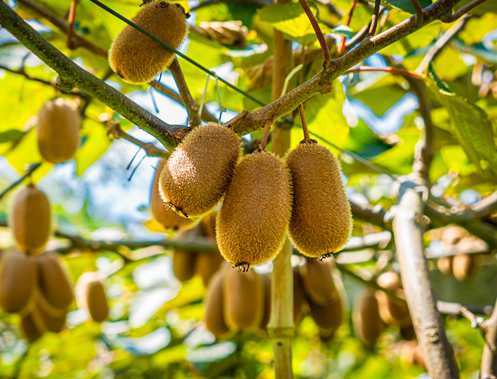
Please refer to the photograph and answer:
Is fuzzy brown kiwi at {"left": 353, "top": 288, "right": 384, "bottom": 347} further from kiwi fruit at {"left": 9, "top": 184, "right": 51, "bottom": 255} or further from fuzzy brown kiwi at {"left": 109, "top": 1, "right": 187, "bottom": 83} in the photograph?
fuzzy brown kiwi at {"left": 109, "top": 1, "right": 187, "bottom": 83}

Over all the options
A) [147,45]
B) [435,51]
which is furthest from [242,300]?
[147,45]

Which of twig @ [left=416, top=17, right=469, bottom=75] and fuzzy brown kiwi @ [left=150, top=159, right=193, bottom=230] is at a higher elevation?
twig @ [left=416, top=17, right=469, bottom=75]

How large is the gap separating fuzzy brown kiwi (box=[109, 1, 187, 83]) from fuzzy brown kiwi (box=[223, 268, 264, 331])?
108 cm

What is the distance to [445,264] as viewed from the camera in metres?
2.44

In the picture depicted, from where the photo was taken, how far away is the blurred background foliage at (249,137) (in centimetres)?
168

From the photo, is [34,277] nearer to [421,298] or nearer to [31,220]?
[31,220]

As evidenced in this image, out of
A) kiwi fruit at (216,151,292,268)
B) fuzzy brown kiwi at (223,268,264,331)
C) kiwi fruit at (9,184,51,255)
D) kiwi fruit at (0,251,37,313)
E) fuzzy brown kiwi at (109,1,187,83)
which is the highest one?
fuzzy brown kiwi at (109,1,187,83)

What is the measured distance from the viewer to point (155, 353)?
96.0 inches

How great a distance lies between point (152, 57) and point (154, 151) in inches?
14.7

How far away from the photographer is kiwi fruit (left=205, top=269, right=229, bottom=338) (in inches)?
88.9

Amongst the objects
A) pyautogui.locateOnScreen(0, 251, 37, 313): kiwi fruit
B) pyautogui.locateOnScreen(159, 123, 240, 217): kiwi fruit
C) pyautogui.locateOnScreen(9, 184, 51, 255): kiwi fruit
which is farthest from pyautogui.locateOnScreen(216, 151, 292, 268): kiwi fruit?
pyautogui.locateOnScreen(0, 251, 37, 313): kiwi fruit

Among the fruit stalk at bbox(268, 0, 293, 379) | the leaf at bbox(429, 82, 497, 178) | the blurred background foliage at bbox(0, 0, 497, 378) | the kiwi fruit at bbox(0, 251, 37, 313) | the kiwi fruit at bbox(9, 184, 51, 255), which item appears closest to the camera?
the fruit stalk at bbox(268, 0, 293, 379)

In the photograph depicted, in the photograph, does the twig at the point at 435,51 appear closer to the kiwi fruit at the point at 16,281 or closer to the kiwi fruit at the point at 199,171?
the kiwi fruit at the point at 199,171

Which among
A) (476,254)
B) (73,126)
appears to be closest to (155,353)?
(73,126)
